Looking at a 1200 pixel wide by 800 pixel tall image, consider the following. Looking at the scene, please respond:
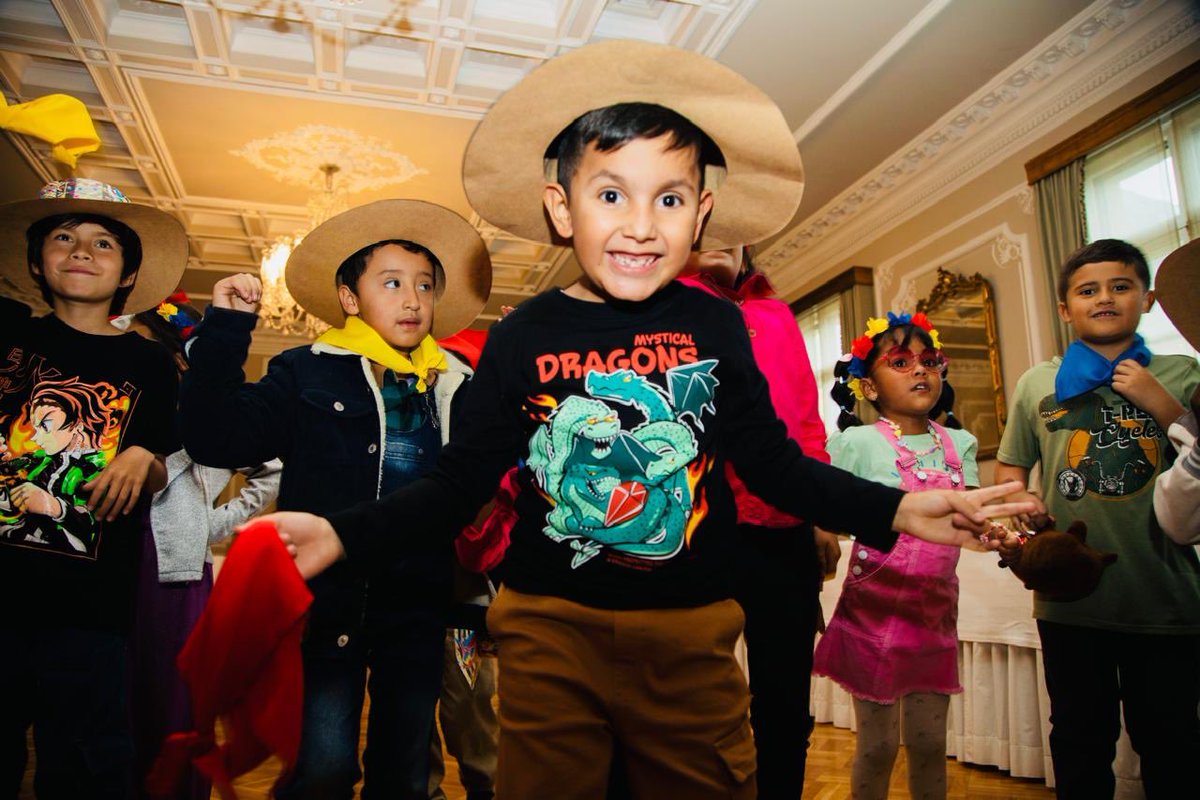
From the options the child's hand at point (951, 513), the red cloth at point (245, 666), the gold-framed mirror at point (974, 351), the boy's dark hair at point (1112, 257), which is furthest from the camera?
the gold-framed mirror at point (974, 351)

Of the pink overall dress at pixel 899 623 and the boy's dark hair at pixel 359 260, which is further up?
the boy's dark hair at pixel 359 260

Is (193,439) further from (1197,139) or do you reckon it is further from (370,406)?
(1197,139)

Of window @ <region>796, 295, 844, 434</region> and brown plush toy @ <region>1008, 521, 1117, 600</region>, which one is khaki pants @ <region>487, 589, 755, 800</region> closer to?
brown plush toy @ <region>1008, 521, 1117, 600</region>

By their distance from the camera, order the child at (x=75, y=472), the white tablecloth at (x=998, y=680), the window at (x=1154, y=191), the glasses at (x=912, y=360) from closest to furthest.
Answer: the child at (x=75, y=472) < the glasses at (x=912, y=360) < the white tablecloth at (x=998, y=680) < the window at (x=1154, y=191)

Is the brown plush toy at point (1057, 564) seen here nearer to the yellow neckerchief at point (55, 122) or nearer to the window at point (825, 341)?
the yellow neckerchief at point (55, 122)

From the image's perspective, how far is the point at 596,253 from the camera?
1294mm

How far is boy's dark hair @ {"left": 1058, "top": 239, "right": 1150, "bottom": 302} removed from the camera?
2.42 m

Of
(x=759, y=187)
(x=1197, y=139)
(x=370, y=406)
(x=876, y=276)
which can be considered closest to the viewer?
(x=759, y=187)

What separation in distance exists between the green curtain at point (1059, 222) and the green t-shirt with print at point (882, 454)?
9.82 ft

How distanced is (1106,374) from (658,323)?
169 cm

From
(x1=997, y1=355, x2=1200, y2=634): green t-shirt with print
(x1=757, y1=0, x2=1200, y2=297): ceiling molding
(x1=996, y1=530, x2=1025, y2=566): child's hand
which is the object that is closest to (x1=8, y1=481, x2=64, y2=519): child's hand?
(x1=996, y1=530, x2=1025, y2=566): child's hand

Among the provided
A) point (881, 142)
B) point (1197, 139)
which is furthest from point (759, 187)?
point (881, 142)

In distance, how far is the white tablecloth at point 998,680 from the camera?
3.11 meters

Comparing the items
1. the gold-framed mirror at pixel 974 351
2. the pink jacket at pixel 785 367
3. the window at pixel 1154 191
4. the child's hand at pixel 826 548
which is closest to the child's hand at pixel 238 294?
the pink jacket at pixel 785 367
